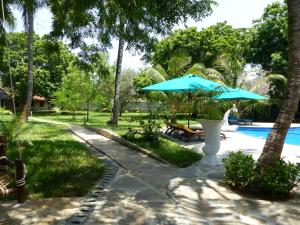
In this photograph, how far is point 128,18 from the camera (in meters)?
9.67

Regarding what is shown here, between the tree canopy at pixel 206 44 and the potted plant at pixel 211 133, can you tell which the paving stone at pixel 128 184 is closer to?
the potted plant at pixel 211 133

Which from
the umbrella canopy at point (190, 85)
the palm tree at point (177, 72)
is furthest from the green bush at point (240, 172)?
the palm tree at point (177, 72)

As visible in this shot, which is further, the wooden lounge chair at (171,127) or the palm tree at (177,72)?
the palm tree at (177,72)

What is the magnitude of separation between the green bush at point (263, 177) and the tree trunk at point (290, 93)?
0.66 feet

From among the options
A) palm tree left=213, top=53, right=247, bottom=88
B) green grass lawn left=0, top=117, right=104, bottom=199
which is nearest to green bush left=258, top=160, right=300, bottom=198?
green grass lawn left=0, top=117, right=104, bottom=199

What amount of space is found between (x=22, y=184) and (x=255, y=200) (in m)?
3.87

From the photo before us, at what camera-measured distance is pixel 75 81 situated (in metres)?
27.7

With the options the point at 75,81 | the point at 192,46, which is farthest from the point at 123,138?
the point at 192,46

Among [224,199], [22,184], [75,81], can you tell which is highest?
[75,81]

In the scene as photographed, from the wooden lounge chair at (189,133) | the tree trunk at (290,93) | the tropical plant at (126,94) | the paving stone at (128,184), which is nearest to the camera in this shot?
the tree trunk at (290,93)

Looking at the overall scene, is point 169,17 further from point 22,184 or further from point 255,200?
point 22,184

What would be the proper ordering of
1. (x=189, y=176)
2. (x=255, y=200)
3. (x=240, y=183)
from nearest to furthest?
(x=255, y=200) < (x=240, y=183) < (x=189, y=176)

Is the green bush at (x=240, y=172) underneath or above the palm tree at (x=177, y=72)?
underneath

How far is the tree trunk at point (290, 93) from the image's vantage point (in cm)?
646
